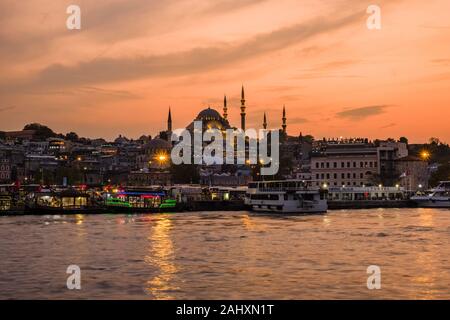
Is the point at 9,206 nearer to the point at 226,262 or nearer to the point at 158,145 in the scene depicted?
the point at 226,262

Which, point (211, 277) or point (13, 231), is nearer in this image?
point (211, 277)

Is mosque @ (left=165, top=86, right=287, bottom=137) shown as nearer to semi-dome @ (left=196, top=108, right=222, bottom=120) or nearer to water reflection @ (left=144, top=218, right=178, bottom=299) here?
semi-dome @ (left=196, top=108, right=222, bottom=120)

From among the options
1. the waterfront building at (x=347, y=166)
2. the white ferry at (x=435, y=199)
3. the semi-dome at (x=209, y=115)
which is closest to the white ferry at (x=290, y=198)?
the white ferry at (x=435, y=199)

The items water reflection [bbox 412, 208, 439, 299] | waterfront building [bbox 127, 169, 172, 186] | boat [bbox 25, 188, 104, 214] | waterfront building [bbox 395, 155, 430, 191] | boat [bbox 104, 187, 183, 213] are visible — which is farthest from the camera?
waterfront building [bbox 127, 169, 172, 186]

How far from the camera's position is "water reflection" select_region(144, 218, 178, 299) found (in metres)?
20.2

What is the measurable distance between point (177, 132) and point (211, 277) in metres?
122

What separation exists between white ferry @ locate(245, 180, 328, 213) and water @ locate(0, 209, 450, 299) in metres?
17.7

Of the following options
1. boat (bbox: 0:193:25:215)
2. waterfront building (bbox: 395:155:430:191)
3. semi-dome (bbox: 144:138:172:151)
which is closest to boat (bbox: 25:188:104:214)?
boat (bbox: 0:193:25:215)

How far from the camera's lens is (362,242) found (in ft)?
106

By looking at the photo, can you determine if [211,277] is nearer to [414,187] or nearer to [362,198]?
[362,198]

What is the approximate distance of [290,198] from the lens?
5953cm

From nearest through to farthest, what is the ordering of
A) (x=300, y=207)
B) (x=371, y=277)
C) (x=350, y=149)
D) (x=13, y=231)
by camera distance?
(x=371, y=277)
(x=13, y=231)
(x=300, y=207)
(x=350, y=149)

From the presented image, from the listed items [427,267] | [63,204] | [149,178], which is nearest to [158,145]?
[149,178]

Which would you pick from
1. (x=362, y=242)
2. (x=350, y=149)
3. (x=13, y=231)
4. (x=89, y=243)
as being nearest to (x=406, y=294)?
(x=362, y=242)
